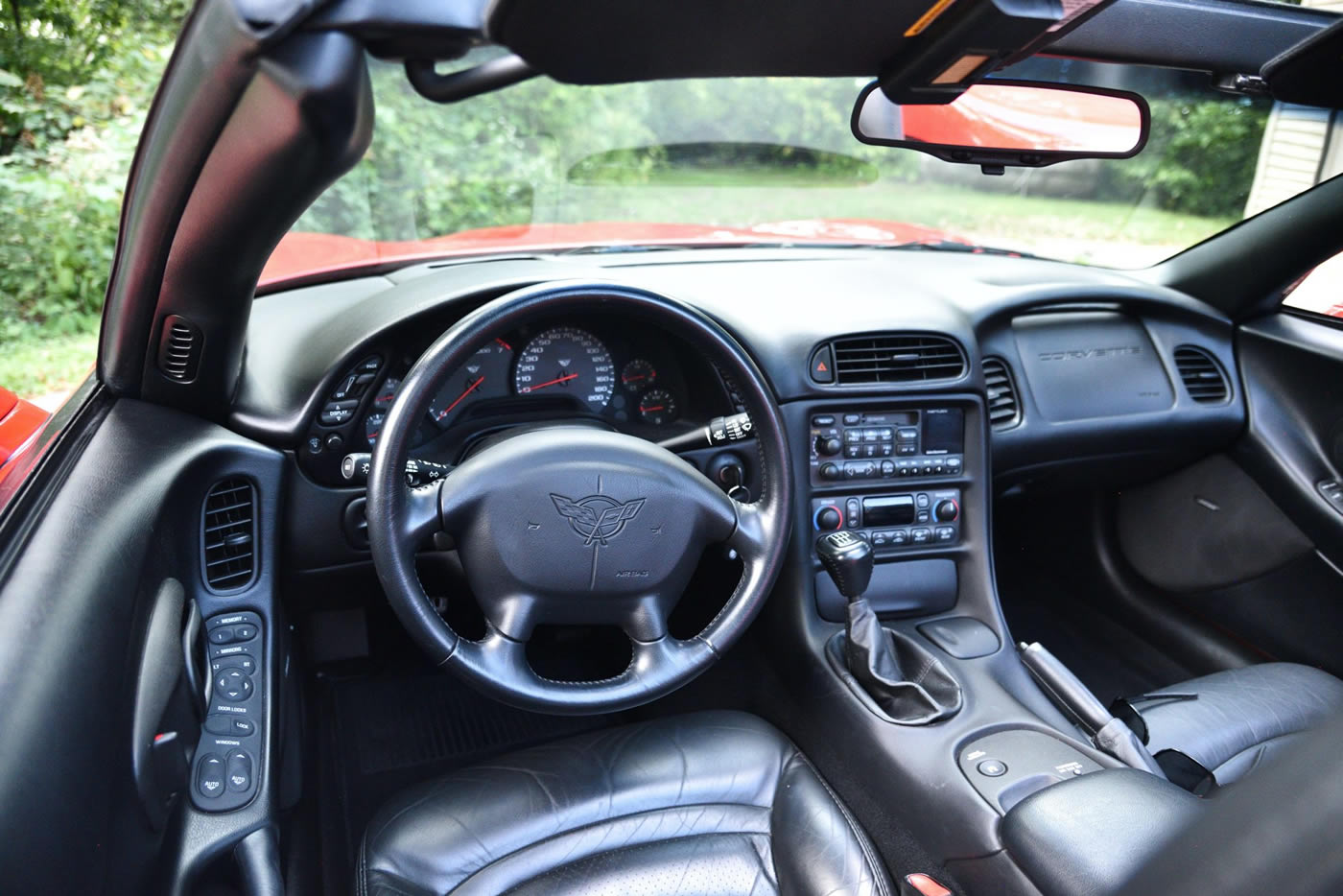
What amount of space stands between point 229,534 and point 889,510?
4.81 feet

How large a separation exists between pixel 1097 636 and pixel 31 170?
122 inches

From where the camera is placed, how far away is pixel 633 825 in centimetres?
166

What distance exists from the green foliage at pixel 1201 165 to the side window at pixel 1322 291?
291 millimetres

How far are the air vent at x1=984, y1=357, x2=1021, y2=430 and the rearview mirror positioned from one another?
920 mm

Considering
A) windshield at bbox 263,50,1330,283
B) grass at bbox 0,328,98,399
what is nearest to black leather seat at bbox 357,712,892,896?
grass at bbox 0,328,98,399

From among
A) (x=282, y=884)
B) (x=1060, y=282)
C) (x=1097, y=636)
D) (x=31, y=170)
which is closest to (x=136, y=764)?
(x=282, y=884)

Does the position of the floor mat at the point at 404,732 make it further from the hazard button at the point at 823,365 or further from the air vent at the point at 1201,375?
the air vent at the point at 1201,375

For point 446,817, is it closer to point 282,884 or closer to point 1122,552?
point 282,884

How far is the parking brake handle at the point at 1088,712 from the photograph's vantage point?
5.95 feet

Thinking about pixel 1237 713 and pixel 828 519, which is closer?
pixel 1237 713

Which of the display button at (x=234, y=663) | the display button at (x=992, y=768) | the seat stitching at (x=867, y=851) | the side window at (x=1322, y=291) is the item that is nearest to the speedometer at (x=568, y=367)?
the display button at (x=234, y=663)

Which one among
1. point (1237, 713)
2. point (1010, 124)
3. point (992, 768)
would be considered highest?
point (1010, 124)

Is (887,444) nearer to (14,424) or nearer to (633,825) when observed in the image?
(633,825)

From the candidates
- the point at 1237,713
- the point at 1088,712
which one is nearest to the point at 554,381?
the point at 1088,712
